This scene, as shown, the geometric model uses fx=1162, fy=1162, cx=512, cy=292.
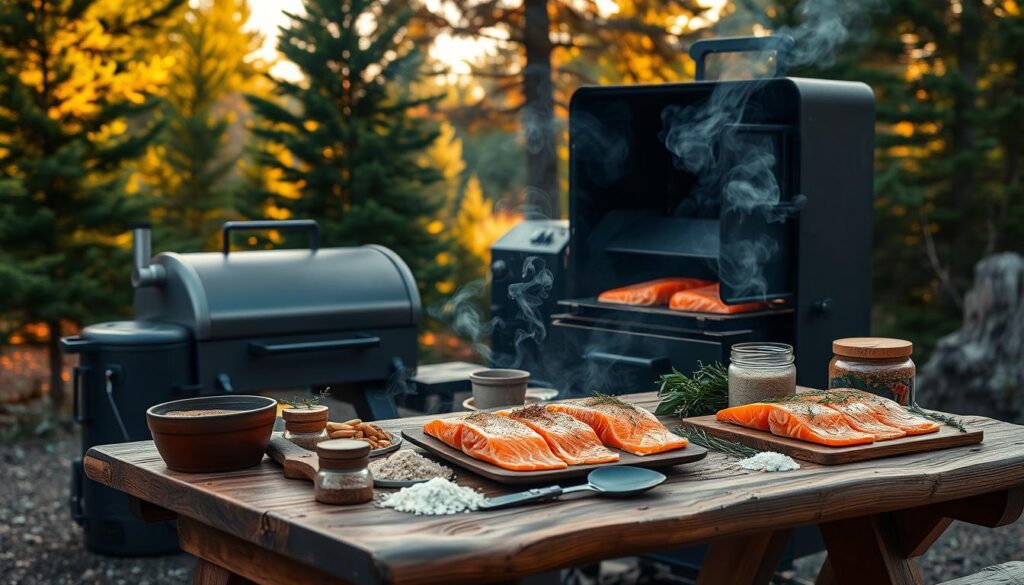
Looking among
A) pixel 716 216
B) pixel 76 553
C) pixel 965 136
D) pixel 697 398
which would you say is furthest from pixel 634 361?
pixel 965 136

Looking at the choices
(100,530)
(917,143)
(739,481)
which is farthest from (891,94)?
(739,481)

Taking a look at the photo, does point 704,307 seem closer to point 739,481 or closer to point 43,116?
point 739,481

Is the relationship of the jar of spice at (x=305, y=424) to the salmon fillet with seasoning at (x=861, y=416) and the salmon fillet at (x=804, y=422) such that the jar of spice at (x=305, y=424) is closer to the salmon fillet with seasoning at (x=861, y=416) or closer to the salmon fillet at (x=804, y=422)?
the salmon fillet at (x=804, y=422)

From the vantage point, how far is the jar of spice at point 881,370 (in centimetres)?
302

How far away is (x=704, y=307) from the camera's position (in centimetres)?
432

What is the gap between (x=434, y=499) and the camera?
7.12 feet

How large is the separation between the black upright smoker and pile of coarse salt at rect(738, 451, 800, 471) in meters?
1.62

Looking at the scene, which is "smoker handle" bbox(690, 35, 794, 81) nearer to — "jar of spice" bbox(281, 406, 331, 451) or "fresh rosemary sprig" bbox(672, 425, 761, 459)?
"fresh rosemary sprig" bbox(672, 425, 761, 459)

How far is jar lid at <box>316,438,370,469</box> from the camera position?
2.21 m

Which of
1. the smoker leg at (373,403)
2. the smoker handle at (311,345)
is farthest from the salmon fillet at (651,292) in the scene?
the smoker leg at (373,403)

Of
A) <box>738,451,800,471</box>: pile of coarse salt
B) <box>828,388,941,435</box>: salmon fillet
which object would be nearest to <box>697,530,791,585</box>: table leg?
<box>828,388,941,435</box>: salmon fillet

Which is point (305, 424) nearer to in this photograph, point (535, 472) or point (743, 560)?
Result: point (535, 472)

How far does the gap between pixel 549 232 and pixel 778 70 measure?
1.37 metres

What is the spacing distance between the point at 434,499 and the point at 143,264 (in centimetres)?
334
